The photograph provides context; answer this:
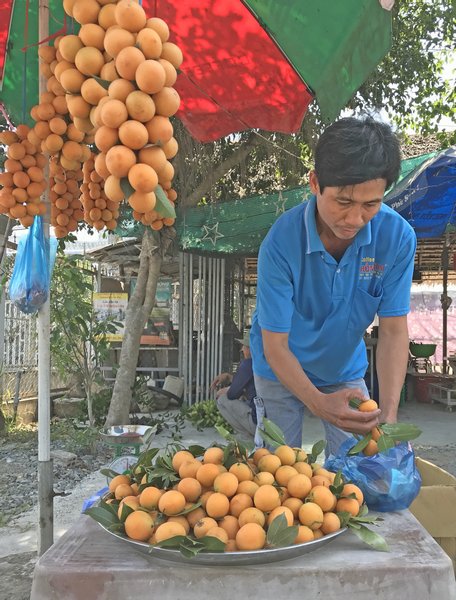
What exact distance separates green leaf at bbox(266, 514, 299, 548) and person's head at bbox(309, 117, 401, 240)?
94 centimetres

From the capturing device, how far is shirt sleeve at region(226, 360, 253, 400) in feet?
13.5

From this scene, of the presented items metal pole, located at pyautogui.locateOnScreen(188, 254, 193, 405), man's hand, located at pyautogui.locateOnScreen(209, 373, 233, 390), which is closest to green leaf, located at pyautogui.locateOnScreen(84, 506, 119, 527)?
man's hand, located at pyautogui.locateOnScreen(209, 373, 233, 390)


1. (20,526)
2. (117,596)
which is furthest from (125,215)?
(117,596)

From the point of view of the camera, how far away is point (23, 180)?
7.42ft

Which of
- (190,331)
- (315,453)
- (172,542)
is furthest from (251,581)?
(190,331)

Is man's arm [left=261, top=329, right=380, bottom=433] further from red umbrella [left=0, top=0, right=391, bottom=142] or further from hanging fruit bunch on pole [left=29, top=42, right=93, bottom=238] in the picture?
red umbrella [left=0, top=0, right=391, bottom=142]

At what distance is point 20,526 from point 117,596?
2.75m

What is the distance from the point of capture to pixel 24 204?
7.59 ft

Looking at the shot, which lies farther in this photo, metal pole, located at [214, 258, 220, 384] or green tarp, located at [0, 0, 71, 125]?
metal pole, located at [214, 258, 220, 384]

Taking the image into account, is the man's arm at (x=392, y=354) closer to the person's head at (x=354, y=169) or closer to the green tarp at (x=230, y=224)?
the person's head at (x=354, y=169)

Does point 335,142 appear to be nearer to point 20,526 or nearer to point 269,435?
point 269,435

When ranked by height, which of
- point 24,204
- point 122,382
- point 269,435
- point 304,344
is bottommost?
point 122,382

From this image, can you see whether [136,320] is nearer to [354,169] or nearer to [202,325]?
[202,325]

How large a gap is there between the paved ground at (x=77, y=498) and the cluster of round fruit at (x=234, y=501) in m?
1.61
